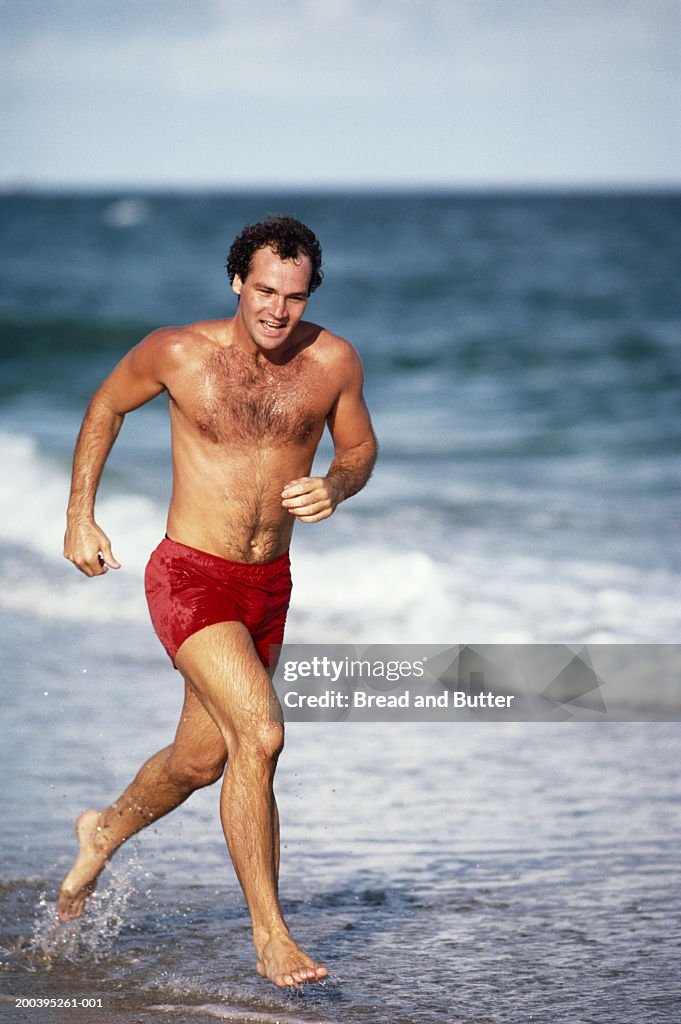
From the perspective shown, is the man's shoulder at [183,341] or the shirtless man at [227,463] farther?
the man's shoulder at [183,341]

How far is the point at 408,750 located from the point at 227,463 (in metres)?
2.37

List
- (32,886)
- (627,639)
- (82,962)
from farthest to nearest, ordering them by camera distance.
Answer: 1. (627,639)
2. (32,886)
3. (82,962)

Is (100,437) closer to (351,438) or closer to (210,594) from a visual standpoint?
(210,594)

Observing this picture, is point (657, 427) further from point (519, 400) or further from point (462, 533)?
point (462, 533)

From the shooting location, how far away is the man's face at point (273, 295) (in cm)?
421

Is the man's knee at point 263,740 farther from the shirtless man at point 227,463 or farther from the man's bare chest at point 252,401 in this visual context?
the man's bare chest at point 252,401

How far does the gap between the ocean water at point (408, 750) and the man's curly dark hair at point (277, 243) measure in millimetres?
2017

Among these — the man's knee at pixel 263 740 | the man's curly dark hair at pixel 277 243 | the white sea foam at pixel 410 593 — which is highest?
the white sea foam at pixel 410 593

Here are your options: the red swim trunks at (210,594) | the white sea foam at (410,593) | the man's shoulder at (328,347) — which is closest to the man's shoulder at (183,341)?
the man's shoulder at (328,347)

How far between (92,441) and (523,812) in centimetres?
229

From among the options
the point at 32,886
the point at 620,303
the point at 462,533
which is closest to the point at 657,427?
the point at 462,533

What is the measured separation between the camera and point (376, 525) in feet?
35.6

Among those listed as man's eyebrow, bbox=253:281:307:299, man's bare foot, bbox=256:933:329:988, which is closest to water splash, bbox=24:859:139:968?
man's bare foot, bbox=256:933:329:988

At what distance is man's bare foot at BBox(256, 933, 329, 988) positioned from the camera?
12.2ft
